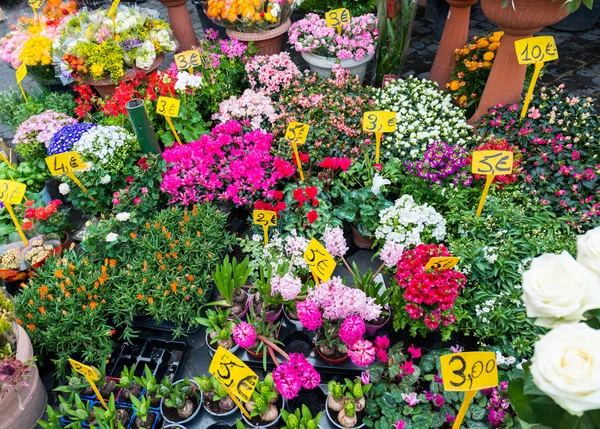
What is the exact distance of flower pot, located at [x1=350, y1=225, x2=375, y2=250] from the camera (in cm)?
320

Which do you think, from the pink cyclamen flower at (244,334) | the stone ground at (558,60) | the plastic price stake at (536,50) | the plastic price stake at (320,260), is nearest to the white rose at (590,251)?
the plastic price stake at (320,260)

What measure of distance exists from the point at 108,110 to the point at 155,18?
61.8 inches

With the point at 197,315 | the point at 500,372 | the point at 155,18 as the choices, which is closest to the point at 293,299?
the point at 197,315

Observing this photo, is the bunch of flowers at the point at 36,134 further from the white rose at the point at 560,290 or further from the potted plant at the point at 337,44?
the white rose at the point at 560,290

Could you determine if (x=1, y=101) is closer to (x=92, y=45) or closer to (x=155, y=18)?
(x=92, y=45)

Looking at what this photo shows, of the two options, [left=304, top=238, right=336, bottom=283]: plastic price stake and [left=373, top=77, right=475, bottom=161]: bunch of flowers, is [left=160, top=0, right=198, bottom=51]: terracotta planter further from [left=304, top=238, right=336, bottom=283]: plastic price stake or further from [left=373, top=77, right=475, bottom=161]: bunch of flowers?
[left=304, top=238, right=336, bottom=283]: plastic price stake

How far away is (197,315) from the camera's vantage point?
265cm

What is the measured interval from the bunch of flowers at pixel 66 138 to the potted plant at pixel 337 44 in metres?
2.29

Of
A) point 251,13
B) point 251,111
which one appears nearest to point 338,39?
point 251,13

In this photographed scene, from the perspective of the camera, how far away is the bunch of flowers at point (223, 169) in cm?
320

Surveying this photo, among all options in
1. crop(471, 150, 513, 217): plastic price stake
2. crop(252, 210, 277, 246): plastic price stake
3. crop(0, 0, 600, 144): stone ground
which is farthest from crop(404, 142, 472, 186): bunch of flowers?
crop(0, 0, 600, 144): stone ground

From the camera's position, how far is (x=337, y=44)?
14.5 ft

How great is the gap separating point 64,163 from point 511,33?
3421 millimetres

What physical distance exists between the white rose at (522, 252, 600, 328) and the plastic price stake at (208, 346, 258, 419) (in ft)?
3.86
